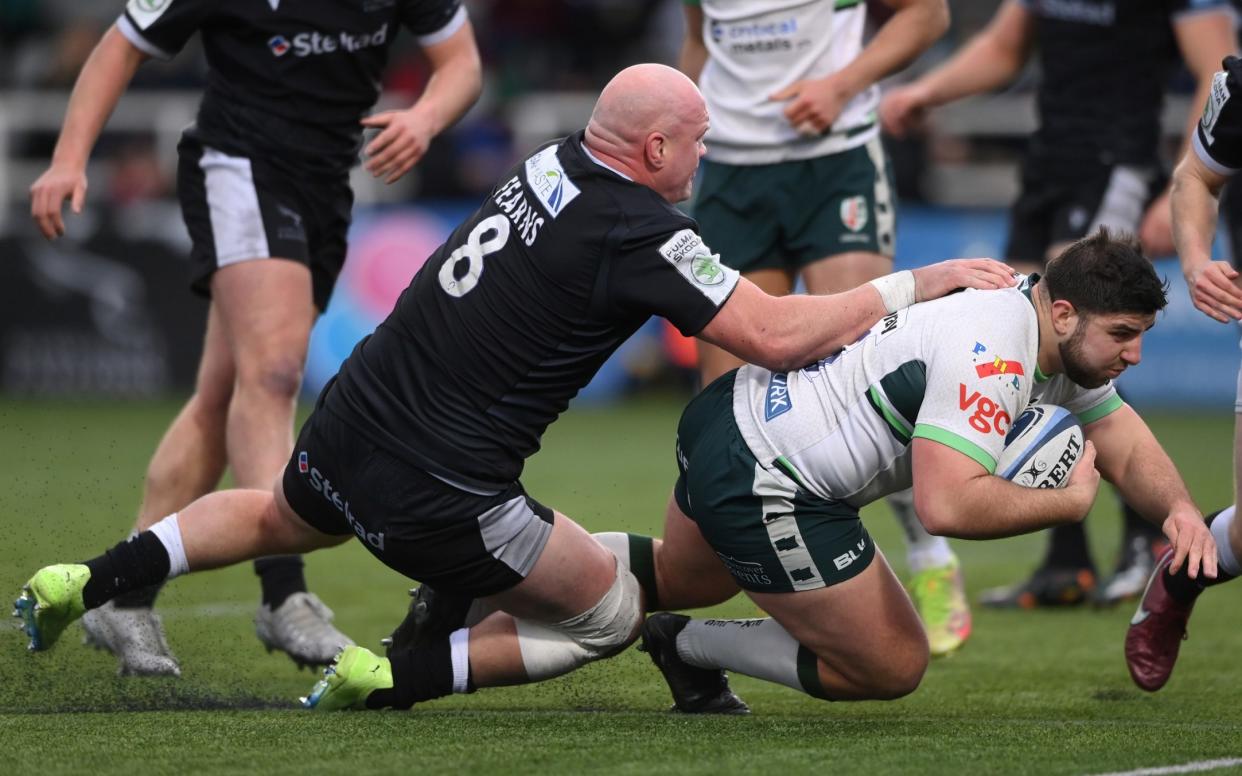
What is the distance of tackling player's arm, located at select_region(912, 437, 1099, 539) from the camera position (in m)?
4.18

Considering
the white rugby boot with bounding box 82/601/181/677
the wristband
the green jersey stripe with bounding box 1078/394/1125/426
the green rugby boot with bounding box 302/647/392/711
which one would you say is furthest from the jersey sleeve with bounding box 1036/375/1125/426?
the white rugby boot with bounding box 82/601/181/677

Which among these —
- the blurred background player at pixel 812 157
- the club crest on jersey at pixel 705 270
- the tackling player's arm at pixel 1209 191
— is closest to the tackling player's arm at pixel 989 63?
the blurred background player at pixel 812 157

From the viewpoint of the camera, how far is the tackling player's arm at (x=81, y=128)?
17.7 feet

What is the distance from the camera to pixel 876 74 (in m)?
6.06

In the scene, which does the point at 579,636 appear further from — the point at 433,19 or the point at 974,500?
the point at 433,19

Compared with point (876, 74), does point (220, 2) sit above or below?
above

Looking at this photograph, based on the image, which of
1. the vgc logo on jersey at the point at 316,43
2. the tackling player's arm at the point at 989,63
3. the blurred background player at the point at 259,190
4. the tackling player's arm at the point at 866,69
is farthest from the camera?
the tackling player's arm at the point at 989,63

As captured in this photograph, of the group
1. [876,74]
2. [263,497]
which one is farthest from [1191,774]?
[876,74]

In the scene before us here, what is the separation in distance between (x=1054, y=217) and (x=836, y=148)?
4.49ft

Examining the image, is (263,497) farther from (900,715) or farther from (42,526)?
(42,526)

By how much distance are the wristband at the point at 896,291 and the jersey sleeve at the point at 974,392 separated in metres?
0.32

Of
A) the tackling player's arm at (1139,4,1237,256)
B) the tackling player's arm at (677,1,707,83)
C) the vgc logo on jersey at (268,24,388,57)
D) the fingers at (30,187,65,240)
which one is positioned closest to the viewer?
the fingers at (30,187,65,240)

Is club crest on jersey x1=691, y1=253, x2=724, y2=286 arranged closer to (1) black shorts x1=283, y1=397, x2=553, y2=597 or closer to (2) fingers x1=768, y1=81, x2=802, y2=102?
(1) black shorts x1=283, y1=397, x2=553, y2=597

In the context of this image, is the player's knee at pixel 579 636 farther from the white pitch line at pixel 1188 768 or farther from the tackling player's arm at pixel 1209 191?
the tackling player's arm at pixel 1209 191
